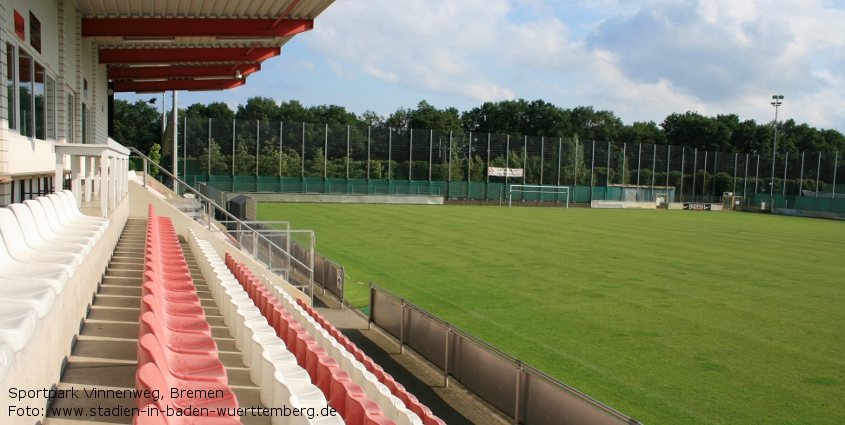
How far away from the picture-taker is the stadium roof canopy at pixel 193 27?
1500cm

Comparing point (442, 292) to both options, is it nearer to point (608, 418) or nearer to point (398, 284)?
point (398, 284)

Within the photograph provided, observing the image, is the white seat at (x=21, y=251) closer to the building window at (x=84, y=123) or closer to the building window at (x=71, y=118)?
the building window at (x=71, y=118)

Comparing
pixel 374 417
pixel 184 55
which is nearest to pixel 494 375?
pixel 374 417

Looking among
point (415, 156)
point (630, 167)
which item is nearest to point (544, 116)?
point (630, 167)

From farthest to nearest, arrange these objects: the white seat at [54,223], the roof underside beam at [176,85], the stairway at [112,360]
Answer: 1. the roof underside beam at [176,85]
2. the white seat at [54,223]
3. the stairway at [112,360]

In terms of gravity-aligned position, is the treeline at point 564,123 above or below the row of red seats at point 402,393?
above

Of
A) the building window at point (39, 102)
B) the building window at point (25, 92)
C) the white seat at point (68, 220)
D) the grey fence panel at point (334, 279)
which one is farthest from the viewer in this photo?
the grey fence panel at point (334, 279)

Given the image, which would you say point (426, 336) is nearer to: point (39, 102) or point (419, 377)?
point (419, 377)

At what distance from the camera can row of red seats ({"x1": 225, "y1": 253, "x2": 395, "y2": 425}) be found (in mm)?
4805

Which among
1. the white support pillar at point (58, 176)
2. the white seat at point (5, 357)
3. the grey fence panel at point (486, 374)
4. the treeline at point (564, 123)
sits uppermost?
the treeline at point (564, 123)

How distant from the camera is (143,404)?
316 cm

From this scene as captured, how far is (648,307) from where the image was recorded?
579 inches

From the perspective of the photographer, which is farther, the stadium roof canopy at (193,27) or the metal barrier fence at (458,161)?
the metal barrier fence at (458,161)

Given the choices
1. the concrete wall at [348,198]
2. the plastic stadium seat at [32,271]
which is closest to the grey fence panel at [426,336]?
the plastic stadium seat at [32,271]
